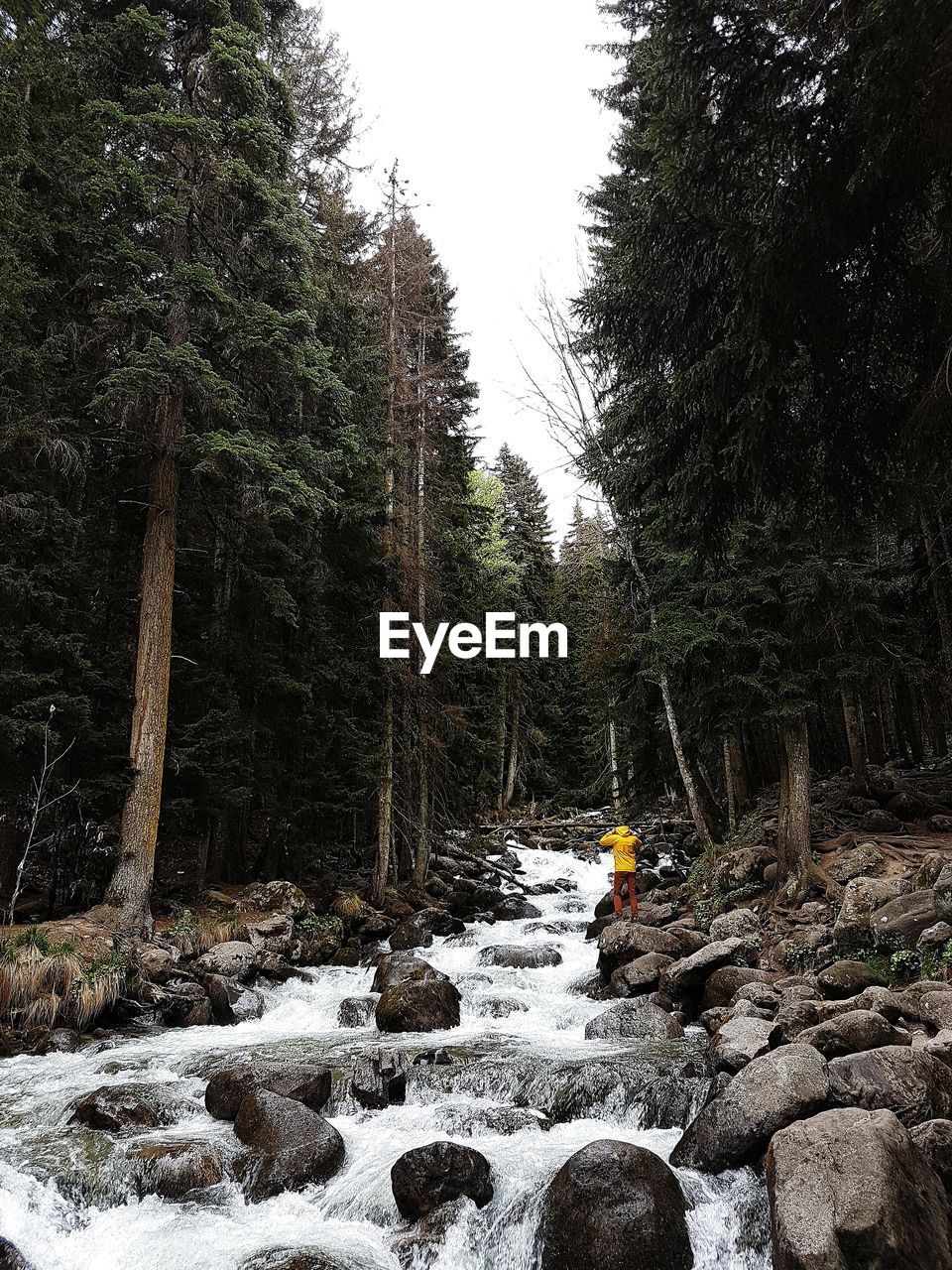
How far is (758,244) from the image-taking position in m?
5.43

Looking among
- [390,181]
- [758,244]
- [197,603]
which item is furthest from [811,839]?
[390,181]

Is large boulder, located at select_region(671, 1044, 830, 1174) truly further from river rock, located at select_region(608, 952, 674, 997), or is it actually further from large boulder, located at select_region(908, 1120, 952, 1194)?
river rock, located at select_region(608, 952, 674, 997)

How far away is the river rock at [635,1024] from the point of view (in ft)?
27.2

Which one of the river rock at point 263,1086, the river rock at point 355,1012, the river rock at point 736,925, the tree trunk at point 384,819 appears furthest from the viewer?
the tree trunk at point 384,819

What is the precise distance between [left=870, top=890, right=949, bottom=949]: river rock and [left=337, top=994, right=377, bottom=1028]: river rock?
617 cm

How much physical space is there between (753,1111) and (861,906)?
4756 millimetres

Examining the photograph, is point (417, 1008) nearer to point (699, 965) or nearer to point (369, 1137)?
point (369, 1137)

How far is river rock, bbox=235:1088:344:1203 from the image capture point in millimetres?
5402

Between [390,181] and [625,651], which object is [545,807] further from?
[390,181]

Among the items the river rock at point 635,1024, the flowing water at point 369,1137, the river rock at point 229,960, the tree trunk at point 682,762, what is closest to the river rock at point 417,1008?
the flowing water at point 369,1137

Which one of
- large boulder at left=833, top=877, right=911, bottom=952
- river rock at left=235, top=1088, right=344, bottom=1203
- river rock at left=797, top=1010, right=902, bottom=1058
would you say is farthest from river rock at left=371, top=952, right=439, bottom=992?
river rock at left=797, top=1010, right=902, bottom=1058

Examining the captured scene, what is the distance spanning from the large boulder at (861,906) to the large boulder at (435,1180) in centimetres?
534

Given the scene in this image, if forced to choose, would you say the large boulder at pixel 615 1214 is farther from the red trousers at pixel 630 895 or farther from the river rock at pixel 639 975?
the red trousers at pixel 630 895

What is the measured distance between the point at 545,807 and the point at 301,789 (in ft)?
67.3
